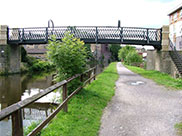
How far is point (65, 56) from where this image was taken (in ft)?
18.9

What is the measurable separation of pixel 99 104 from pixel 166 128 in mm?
2400

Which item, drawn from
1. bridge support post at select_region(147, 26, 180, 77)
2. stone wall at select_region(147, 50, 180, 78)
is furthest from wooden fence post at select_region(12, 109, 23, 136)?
bridge support post at select_region(147, 26, 180, 77)

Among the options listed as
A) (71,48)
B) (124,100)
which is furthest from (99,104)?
(71,48)

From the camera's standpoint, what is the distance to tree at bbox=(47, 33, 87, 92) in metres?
5.66

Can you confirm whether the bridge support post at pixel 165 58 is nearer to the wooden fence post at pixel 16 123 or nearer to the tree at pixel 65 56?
the tree at pixel 65 56

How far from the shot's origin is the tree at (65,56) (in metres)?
5.66

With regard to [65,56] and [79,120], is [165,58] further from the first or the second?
[79,120]

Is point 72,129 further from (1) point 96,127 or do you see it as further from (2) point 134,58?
(2) point 134,58

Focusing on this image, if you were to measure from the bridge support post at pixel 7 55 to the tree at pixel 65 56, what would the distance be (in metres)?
18.0

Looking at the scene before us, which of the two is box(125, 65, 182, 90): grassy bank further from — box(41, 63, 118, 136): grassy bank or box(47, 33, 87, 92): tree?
box(47, 33, 87, 92): tree

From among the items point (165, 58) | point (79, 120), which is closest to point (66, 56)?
point (79, 120)

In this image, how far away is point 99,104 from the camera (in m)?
5.72

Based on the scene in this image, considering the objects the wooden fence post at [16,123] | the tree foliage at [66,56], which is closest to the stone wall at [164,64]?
the tree foliage at [66,56]

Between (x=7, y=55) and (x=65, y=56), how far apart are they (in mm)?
19568
